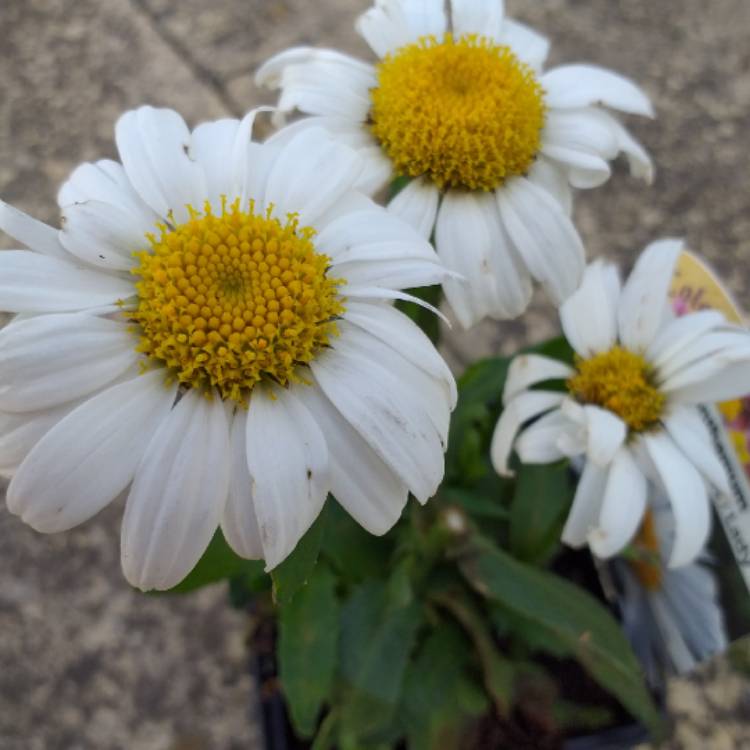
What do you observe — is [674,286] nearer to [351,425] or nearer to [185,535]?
[351,425]

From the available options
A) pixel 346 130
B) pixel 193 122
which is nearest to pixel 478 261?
pixel 346 130

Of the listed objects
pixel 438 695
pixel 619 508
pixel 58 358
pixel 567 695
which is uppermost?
pixel 58 358

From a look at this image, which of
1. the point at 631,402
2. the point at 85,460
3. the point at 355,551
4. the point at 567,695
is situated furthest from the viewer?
the point at 567,695

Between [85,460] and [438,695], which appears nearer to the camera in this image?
[85,460]

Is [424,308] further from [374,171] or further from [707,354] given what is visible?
[707,354]

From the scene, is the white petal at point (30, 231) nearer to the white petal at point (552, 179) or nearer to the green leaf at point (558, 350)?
the white petal at point (552, 179)

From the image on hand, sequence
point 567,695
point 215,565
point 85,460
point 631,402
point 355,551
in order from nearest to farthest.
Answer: point 85,460 < point 215,565 < point 631,402 < point 355,551 < point 567,695

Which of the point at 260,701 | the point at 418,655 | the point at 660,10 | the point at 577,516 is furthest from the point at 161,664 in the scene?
the point at 660,10
